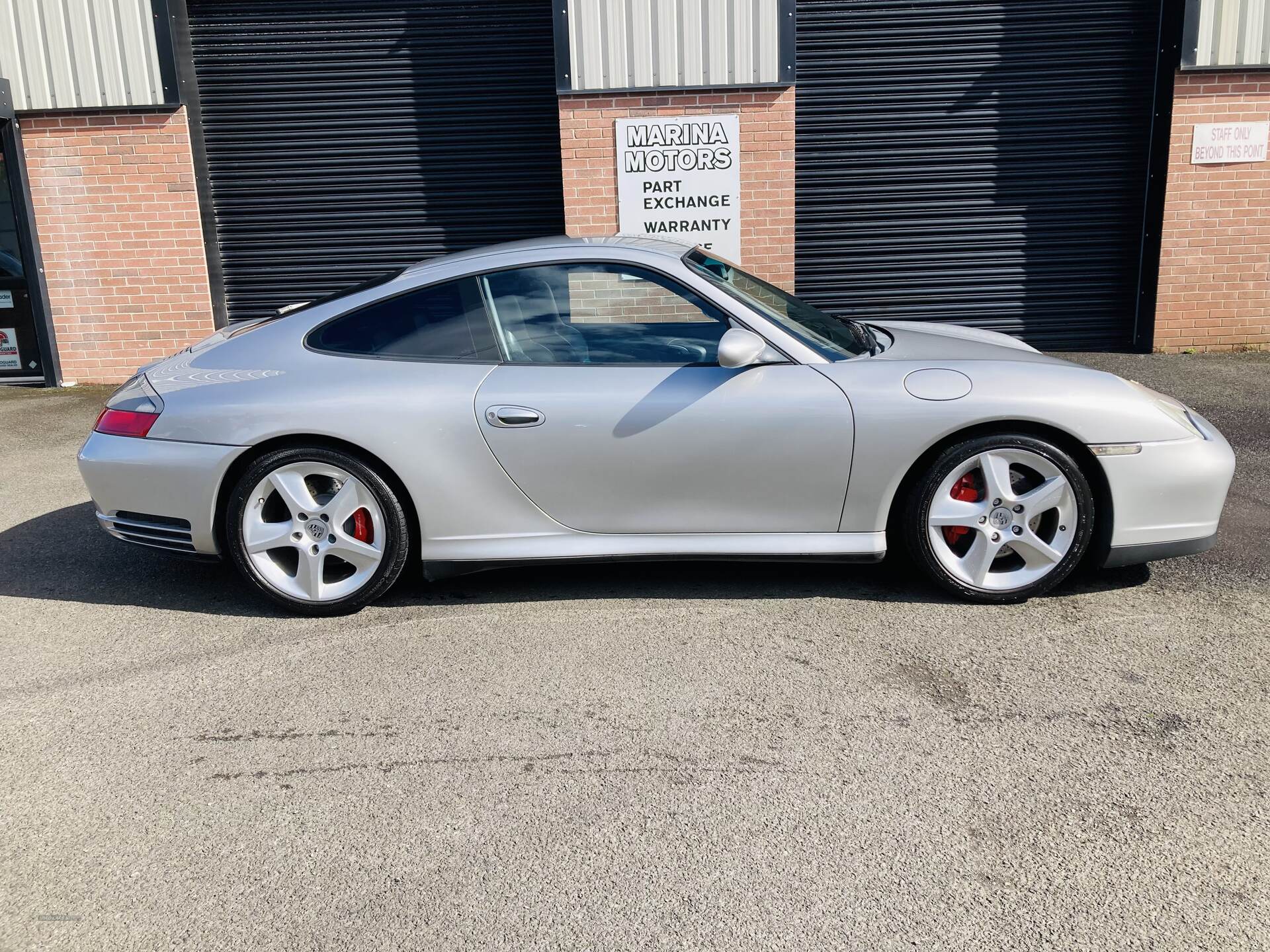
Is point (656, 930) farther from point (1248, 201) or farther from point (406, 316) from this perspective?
point (1248, 201)

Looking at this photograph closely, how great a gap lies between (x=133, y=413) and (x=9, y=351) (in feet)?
21.2

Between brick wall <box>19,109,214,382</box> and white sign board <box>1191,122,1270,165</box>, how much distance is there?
8445 mm

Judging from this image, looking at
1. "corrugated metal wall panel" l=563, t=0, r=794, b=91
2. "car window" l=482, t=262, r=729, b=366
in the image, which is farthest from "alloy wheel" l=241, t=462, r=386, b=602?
"corrugated metal wall panel" l=563, t=0, r=794, b=91

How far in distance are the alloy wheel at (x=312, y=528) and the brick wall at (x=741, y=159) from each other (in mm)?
5187

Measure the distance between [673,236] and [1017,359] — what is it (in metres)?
5.30

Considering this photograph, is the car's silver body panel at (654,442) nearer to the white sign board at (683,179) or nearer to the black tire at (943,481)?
the black tire at (943,481)

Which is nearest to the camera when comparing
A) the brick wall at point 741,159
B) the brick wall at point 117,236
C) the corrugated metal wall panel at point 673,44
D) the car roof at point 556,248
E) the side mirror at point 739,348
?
the side mirror at point 739,348

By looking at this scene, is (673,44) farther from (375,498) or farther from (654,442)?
(375,498)

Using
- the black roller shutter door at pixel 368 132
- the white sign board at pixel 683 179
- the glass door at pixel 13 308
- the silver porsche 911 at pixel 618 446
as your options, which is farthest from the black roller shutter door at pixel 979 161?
the glass door at pixel 13 308

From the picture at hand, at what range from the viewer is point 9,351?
9.60 m

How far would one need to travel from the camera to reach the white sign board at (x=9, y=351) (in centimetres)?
955

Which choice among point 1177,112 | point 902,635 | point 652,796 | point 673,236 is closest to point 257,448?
point 652,796

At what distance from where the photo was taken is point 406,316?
14.0ft

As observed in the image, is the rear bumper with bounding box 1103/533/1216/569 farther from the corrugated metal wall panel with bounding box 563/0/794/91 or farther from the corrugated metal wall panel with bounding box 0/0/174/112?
the corrugated metal wall panel with bounding box 0/0/174/112
